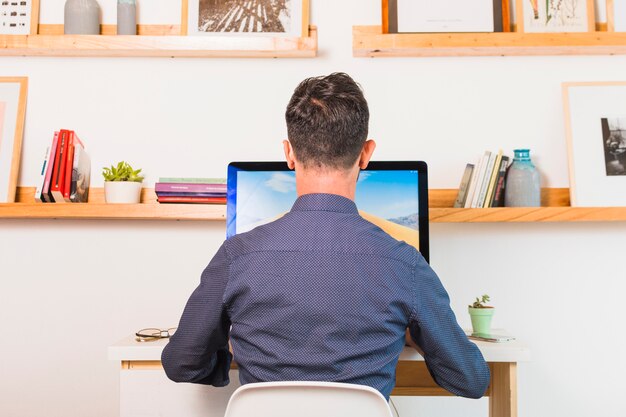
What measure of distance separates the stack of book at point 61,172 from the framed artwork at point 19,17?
46cm

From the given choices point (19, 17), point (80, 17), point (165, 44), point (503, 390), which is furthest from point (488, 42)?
point (19, 17)

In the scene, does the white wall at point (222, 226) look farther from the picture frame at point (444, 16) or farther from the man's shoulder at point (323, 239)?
the man's shoulder at point (323, 239)

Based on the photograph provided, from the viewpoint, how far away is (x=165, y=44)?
2578 mm

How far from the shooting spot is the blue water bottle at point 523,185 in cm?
249

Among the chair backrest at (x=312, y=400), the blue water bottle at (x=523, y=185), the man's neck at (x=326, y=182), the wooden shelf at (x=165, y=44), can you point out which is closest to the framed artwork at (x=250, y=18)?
the wooden shelf at (x=165, y=44)

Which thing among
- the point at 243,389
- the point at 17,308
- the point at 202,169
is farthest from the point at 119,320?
the point at 243,389

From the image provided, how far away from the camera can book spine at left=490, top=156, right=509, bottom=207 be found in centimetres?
250

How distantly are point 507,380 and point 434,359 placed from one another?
1.66 feet

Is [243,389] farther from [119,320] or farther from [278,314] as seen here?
[119,320]

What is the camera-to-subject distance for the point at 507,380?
1.87m

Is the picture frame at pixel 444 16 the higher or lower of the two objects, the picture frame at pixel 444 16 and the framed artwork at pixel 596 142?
the higher

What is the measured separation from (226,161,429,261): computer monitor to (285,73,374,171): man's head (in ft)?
Result: 1.95

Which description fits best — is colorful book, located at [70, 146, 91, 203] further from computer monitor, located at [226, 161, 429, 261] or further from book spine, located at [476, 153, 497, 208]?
book spine, located at [476, 153, 497, 208]

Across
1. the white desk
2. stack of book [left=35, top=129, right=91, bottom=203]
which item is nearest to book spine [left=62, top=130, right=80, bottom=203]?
stack of book [left=35, top=129, right=91, bottom=203]
